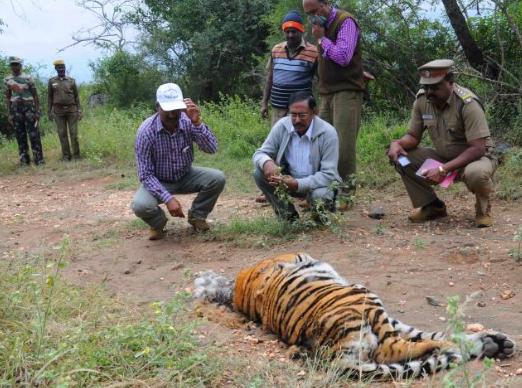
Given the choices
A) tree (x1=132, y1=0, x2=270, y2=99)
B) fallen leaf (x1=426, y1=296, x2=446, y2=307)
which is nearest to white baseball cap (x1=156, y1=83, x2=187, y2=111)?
fallen leaf (x1=426, y1=296, x2=446, y2=307)

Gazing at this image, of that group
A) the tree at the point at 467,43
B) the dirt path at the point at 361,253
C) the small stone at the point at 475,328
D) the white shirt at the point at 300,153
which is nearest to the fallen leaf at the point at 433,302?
the dirt path at the point at 361,253

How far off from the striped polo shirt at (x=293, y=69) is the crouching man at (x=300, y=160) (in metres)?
1.09

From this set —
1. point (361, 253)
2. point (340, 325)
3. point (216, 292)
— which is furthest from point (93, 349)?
point (361, 253)

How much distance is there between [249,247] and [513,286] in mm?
2102

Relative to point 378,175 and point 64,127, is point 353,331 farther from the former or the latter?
point 64,127

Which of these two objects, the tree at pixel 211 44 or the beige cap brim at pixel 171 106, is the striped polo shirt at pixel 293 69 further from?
the tree at pixel 211 44

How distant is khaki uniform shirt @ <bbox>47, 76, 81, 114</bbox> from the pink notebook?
7.34m

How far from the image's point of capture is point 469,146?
17.7ft

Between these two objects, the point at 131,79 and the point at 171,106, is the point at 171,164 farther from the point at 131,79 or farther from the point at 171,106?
the point at 131,79

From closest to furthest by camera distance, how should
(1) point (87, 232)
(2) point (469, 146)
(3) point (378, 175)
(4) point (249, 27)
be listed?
1. (2) point (469, 146)
2. (1) point (87, 232)
3. (3) point (378, 175)
4. (4) point (249, 27)

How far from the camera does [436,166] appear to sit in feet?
17.7

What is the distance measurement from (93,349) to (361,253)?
2548 mm

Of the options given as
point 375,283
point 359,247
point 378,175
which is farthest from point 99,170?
point 375,283

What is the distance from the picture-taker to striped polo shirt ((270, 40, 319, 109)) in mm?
6344
